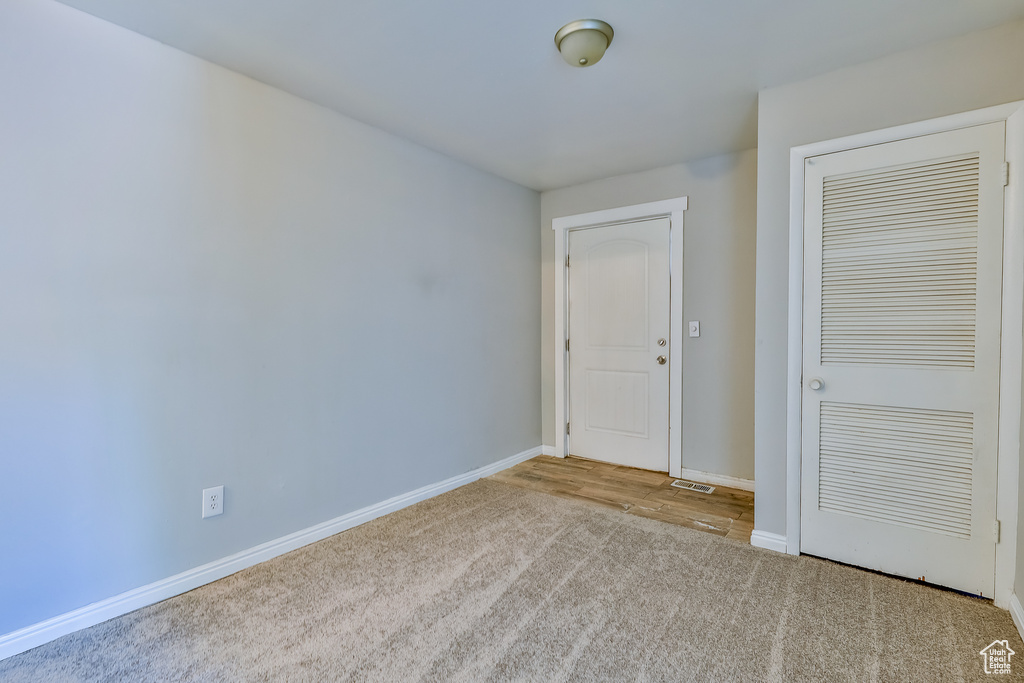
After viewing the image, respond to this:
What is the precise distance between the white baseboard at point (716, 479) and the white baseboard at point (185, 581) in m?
1.81

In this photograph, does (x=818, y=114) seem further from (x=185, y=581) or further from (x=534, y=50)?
(x=185, y=581)

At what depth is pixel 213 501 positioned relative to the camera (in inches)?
82.5

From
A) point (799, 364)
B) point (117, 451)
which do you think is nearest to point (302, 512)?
point (117, 451)

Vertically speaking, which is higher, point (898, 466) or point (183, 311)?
point (183, 311)

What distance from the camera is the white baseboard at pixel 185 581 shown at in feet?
→ 5.45

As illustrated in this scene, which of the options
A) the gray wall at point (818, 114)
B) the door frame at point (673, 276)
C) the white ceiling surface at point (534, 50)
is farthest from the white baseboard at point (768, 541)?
the white ceiling surface at point (534, 50)

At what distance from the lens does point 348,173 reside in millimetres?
2611

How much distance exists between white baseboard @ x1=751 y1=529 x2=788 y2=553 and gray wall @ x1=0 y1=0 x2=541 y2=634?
Answer: 74.4 inches

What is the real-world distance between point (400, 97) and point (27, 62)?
1.35 meters

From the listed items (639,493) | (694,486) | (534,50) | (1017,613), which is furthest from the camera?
(694,486)

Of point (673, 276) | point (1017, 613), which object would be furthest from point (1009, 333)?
point (673, 276)

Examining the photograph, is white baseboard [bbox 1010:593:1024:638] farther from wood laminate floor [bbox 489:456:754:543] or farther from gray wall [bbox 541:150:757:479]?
gray wall [bbox 541:150:757:479]

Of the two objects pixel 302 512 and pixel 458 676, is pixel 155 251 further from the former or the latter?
pixel 458 676

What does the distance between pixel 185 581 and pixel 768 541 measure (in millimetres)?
2643
